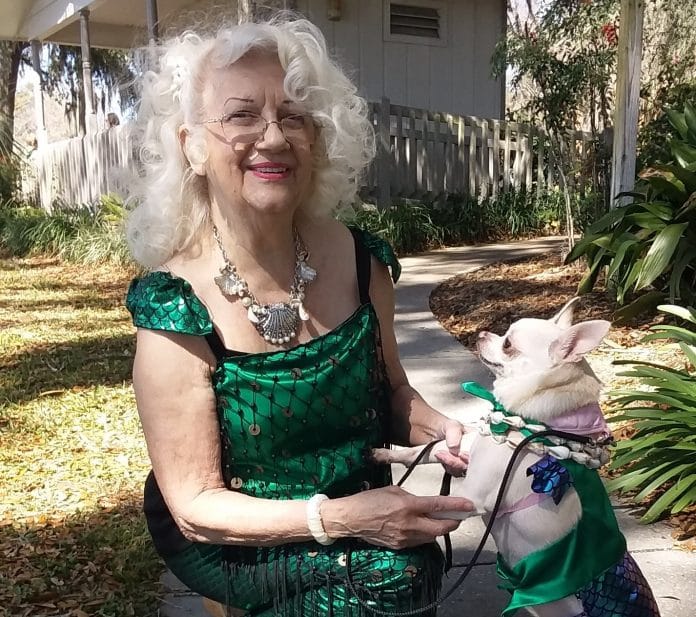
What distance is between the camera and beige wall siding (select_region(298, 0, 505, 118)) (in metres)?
13.1

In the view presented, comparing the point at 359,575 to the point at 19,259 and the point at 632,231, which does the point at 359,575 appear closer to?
the point at 632,231

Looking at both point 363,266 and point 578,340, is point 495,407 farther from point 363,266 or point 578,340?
point 363,266

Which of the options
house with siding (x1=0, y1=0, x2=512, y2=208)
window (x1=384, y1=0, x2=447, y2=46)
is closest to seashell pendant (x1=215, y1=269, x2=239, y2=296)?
house with siding (x1=0, y1=0, x2=512, y2=208)

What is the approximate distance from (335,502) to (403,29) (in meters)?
12.8

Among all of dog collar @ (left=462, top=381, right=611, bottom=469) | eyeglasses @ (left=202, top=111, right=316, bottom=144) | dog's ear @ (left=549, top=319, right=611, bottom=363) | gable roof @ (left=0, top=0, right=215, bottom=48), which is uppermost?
gable roof @ (left=0, top=0, right=215, bottom=48)

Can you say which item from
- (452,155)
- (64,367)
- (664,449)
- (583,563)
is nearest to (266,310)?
(583,563)

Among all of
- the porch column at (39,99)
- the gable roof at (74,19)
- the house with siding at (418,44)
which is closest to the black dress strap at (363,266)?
the house with siding at (418,44)

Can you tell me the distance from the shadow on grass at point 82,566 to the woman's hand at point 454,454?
1.44 metres

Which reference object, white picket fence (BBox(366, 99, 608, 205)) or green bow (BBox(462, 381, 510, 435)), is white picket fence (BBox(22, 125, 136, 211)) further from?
green bow (BBox(462, 381, 510, 435))

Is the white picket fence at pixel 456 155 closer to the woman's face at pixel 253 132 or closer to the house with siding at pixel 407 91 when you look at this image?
the house with siding at pixel 407 91

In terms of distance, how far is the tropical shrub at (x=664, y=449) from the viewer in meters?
3.35

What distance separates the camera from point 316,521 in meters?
1.87

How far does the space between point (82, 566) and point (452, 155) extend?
32.3 feet

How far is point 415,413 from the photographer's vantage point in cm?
244
